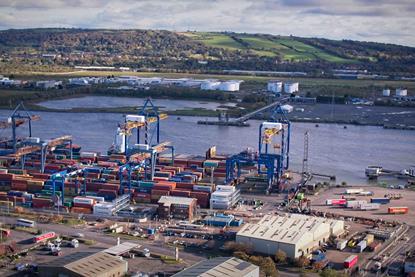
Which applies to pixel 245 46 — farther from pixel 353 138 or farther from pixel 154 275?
pixel 154 275

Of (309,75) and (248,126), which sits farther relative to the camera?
(309,75)

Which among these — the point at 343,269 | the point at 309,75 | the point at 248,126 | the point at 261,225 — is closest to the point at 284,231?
the point at 261,225

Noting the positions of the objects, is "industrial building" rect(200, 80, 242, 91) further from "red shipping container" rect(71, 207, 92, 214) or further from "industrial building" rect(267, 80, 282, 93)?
"red shipping container" rect(71, 207, 92, 214)

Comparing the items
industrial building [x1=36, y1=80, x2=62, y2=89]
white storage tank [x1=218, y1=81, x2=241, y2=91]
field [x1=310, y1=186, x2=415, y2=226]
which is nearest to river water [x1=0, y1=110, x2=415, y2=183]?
field [x1=310, y1=186, x2=415, y2=226]

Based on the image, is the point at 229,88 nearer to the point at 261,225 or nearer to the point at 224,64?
the point at 224,64

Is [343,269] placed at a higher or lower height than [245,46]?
lower

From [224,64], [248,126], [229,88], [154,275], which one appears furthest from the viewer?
[224,64]

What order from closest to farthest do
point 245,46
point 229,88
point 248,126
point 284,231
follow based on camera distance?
1. point 284,231
2. point 248,126
3. point 229,88
4. point 245,46
